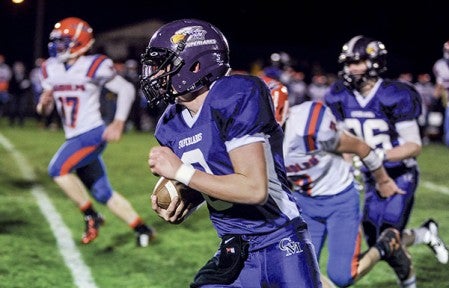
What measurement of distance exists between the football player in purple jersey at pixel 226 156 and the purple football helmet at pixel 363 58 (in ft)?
Result: 7.20

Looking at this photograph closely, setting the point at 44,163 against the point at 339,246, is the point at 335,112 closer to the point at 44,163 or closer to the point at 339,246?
the point at 339,246

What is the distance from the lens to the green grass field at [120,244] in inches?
200

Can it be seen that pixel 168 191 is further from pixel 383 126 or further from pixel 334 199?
pixel 383 126

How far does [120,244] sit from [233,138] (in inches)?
153

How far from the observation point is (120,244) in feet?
20.3

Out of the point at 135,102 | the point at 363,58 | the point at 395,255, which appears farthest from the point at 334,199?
the point at 135,102

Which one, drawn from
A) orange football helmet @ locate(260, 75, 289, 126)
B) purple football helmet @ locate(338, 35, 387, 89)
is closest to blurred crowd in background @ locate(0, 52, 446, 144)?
purple football helmet @ locate(338, 35, 387, 89)

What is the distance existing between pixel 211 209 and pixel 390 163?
2338 mm

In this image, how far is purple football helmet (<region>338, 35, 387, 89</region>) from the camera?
4816 mm

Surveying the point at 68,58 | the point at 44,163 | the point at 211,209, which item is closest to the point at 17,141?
the point at 44,163

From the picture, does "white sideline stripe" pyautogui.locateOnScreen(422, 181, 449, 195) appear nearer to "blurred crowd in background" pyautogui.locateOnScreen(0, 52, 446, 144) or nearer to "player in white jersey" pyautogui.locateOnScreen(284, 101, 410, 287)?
"player in white jersey" pyautogui.locateOnScreen(284, 101, 410, 287)

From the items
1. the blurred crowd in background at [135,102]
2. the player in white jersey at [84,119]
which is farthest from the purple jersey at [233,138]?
the blurred crowd in background at [135,102]

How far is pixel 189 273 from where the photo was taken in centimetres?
526

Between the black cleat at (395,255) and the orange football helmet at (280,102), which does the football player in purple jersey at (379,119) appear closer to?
the black cleat at (395,255)
